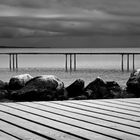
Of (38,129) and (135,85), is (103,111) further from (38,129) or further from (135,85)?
(135,85)

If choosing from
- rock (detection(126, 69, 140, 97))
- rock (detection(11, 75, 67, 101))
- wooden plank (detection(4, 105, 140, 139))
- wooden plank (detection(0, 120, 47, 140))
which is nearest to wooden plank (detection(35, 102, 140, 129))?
wooden plank (detection(4, 105, 140, 139))

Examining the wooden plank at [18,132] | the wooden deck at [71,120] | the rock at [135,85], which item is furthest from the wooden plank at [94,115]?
the rock at [135,85]

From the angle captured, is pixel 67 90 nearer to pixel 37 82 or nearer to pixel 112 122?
pixel 37 82

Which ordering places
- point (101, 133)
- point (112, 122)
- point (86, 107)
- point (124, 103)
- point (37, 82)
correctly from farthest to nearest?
point (37, 82)
point (124, 103)
point (86, 107)
point (112, 122)
point (101, 133)

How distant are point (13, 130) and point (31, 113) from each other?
0.99 metres

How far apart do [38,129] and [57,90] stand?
16.7 feet

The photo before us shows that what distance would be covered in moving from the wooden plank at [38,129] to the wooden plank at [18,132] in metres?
0.06

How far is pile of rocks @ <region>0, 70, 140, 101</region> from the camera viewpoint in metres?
8.57

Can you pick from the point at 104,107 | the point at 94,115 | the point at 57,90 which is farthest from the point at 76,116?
the point at 57,90

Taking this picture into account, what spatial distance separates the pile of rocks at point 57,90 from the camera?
8570mm

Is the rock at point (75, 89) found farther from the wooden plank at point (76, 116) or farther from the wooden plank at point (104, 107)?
the wooden plank at point (76, 116)

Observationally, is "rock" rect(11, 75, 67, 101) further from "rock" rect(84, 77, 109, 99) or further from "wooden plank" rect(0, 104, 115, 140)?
"wooden plank" rect(0, 104, 115, 140)

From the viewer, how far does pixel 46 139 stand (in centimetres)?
328

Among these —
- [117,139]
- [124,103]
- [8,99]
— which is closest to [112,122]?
[117,139]
